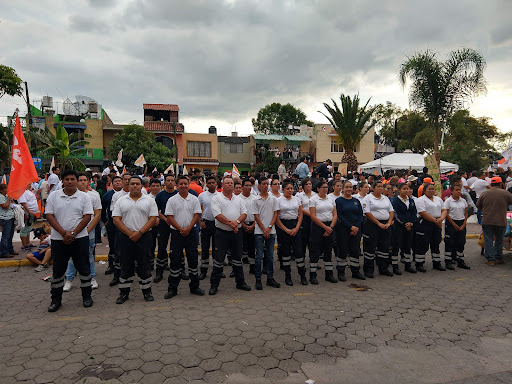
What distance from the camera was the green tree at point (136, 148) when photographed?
1153 inches

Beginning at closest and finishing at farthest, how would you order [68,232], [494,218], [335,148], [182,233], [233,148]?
[68,232]
[182,233]
[494,218]
[233,148]
[335,148]

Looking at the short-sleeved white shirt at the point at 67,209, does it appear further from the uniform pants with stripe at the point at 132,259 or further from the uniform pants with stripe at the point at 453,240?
the uniform pants with stripe at the point at 453,240

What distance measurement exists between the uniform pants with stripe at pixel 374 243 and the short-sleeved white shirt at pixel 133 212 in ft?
13.4

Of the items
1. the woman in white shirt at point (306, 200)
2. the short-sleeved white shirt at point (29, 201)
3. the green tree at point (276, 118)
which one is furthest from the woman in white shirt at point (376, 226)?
the green tree at point (276, 118)

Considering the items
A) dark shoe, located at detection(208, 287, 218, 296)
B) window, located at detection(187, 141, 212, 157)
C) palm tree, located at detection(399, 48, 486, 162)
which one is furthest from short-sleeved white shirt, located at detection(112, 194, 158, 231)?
window, located at detection(187, 141, 212, 157)

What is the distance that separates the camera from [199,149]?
38.3 meters

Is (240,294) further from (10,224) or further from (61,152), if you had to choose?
(61,152)

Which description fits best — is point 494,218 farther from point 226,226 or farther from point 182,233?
point 182,233

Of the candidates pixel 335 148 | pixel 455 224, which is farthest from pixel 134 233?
pixel 335 148

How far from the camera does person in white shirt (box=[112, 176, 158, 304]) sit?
17.6 ft

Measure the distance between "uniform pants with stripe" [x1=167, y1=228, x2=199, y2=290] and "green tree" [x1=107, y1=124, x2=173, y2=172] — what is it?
983 inches

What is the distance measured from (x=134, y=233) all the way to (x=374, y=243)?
448 cm

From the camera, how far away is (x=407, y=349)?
13.3 feet

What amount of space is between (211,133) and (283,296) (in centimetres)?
3564
